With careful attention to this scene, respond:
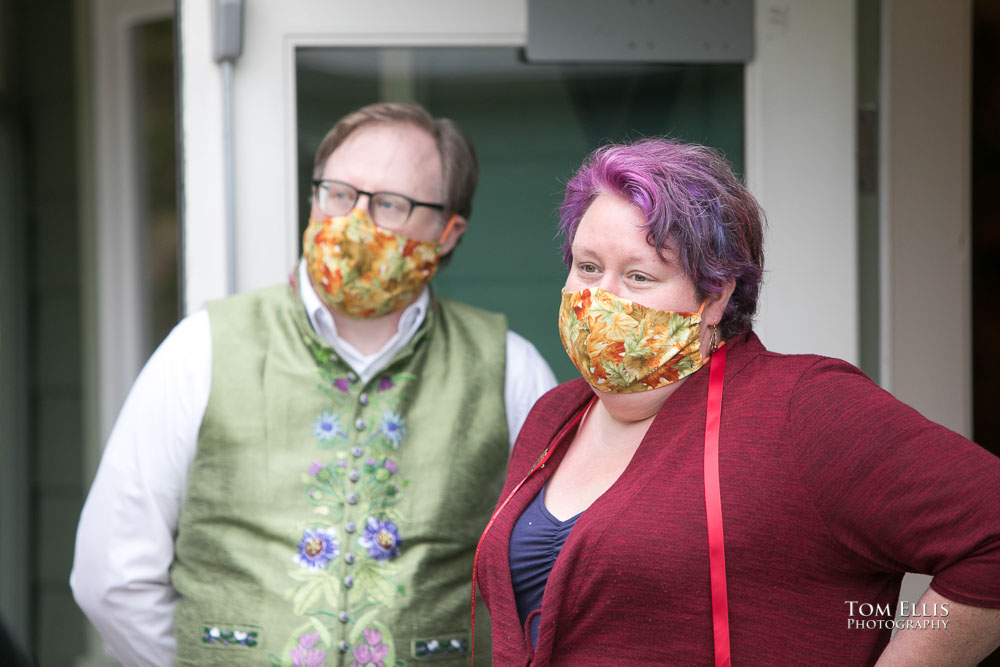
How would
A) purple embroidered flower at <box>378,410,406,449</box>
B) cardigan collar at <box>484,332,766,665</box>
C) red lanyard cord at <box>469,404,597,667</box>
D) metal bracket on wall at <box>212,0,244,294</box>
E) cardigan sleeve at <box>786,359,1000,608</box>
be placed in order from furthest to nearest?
1. metal bracket on wall at <box>212,0,244,294</box>
2. purple embroidered flower at <box>378,410,406,449</box>
3. red lanyard cord at <box>469,404,597,667</box>
4. cardigan collar at <box>484,332,766,665</box>
5. cardigan sleeve at <box>786,359,1000,608</box>

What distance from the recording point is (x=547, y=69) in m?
2.37

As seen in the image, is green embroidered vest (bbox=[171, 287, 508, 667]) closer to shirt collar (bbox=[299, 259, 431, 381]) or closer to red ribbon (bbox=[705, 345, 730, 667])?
shirt collar (bbox=[299, 259, 431, 381])

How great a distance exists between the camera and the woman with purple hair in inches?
48.7

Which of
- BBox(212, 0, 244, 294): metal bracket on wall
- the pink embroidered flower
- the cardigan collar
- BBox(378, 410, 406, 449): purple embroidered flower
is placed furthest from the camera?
BBox(212, 0, 244, 294): metal bracket on wall

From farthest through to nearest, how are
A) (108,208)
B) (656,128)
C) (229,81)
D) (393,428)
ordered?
1. (108,208)
2. (656,128)
3. (229,81)
4. (393,428)

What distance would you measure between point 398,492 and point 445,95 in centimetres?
96

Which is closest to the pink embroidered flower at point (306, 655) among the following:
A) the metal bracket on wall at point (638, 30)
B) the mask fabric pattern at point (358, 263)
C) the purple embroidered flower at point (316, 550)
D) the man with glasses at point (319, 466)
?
the man with glasses at point (319, 466)

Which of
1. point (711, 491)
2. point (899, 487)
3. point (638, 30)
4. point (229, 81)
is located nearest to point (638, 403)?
point (711, 491)

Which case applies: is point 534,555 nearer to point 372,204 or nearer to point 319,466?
point 319,466

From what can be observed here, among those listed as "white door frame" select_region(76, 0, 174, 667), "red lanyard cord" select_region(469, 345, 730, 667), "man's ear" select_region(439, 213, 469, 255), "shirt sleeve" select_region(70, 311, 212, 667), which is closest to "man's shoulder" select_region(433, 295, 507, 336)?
"man's ear" select_region(439, 213, 469, 255)

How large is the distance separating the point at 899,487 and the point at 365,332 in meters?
1.11

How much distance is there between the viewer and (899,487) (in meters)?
1.22

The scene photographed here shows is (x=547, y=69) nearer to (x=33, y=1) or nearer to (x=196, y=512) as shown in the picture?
(x=196, y=512)

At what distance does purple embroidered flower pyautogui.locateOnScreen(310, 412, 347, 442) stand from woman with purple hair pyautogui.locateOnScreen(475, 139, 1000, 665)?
463mm
